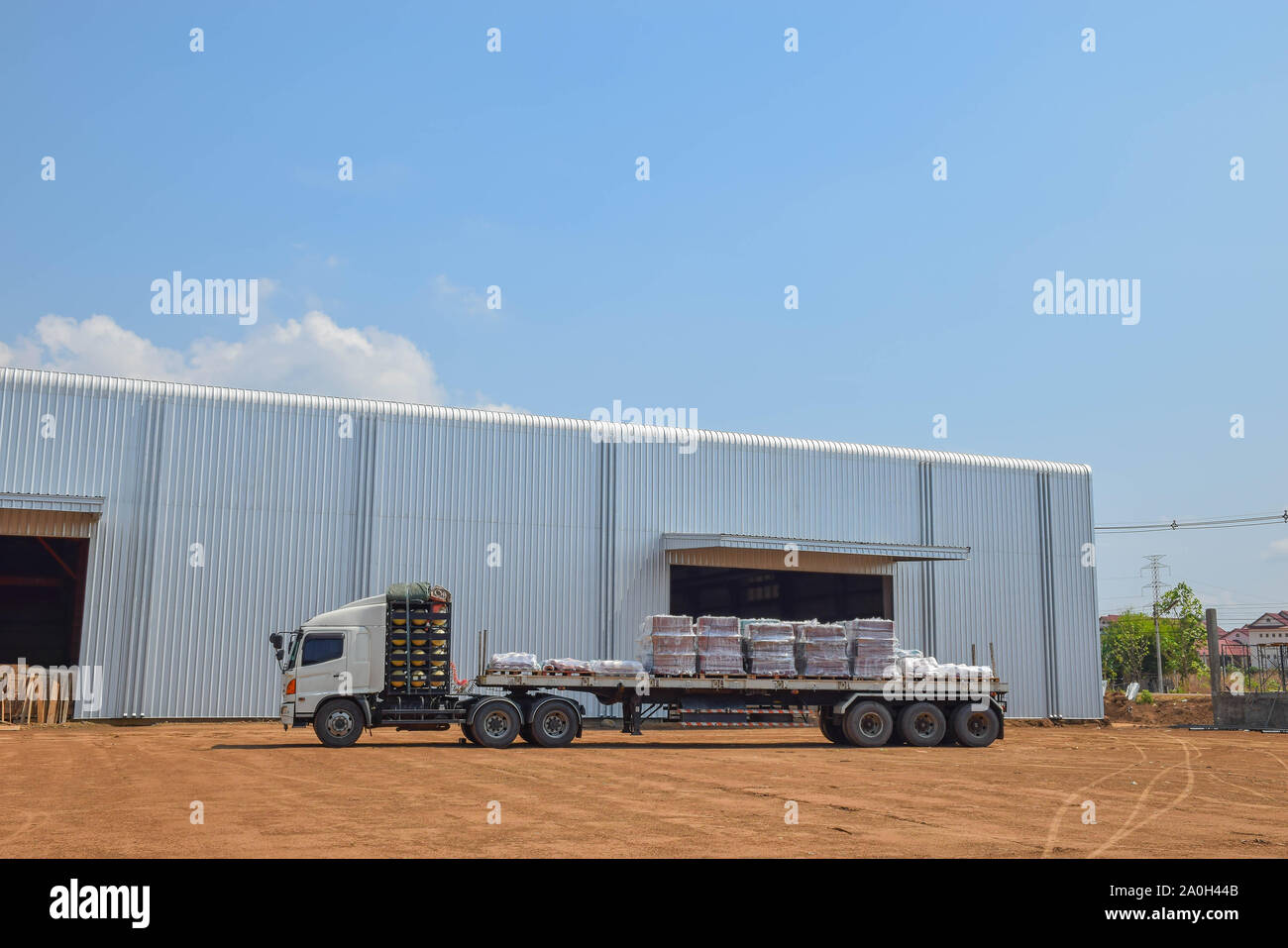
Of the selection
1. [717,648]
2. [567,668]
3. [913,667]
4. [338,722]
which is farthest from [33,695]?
[913,667]

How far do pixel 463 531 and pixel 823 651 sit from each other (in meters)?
11.6

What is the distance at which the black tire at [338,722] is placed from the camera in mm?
23016

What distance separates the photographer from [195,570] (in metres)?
29.8

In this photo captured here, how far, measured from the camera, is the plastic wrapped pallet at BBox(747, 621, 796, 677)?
2562 centimetres

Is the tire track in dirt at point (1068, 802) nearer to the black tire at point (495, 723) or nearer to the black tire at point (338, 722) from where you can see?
the black tire at point (495, 723)

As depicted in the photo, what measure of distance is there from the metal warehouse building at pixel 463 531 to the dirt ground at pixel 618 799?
462 centimetres

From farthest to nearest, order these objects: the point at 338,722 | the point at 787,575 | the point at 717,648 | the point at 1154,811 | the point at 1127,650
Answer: the point at 1127,650, the point at 787,575, the point at 717,648, the point at 338,722, the point at 1154,811

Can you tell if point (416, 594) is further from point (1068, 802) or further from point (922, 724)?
point (1068, 802)

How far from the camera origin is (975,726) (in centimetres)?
2662

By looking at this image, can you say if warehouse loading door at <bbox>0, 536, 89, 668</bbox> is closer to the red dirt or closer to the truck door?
the truck door

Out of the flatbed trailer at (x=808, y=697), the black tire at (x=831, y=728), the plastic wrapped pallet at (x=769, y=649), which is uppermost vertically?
the plastic wrapped pallet at (x=769, y=649)

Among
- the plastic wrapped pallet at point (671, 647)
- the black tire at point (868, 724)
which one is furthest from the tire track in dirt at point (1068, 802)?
the plastic wrapped pallet at point (671, 647)

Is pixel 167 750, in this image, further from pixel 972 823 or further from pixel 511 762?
pixel 972 823
